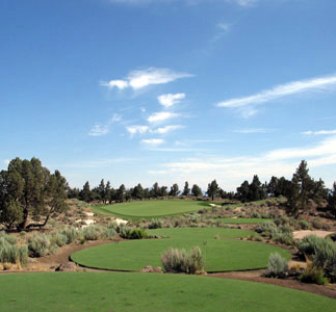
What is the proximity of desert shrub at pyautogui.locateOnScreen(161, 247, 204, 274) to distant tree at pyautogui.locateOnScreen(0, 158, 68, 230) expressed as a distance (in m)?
20.9

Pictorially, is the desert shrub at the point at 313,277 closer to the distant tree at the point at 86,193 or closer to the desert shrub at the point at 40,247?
the desert shrub at the point at 40,247

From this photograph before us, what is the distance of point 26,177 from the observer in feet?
104

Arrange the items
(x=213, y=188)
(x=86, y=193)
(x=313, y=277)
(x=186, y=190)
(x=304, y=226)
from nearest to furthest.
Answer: (x=313, y=277), (x=304, y=226), (x=213, y=188), (x=86, y=193), (x=186, y=190)

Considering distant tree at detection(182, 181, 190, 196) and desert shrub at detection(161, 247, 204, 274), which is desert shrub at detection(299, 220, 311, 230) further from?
distant tree at detection(182, 181, 190, 196)

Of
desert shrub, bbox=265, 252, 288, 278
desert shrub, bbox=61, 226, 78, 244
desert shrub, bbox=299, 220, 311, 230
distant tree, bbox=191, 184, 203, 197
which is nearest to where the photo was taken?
desert shrub, bbox=265, 252, 288, 278

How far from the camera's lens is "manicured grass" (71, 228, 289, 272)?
14648 millimetres

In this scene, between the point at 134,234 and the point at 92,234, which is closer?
the point at 92,234

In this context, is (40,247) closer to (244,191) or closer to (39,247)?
(39,247)

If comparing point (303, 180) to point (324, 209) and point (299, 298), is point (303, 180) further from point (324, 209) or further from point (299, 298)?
point (299, 298)

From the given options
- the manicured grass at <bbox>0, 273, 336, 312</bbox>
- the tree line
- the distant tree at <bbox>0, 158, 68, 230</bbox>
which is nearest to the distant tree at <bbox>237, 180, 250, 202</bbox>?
the tree line

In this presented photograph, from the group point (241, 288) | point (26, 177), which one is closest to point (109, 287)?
point (241, 288)

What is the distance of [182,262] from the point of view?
39.5 ft

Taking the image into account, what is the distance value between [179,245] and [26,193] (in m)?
17.5

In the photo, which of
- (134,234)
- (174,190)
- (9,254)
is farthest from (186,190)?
(9,254)
